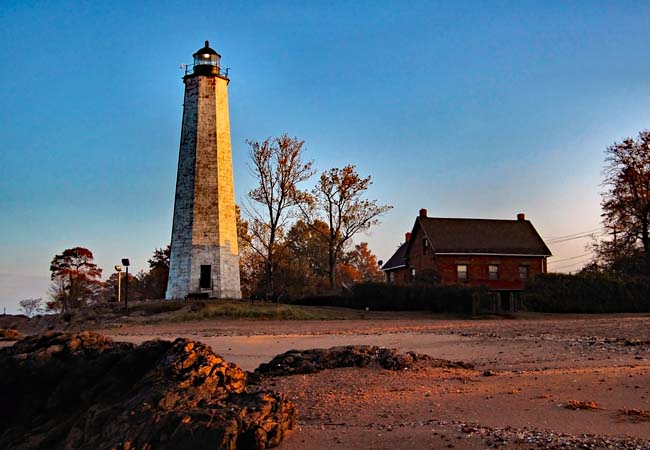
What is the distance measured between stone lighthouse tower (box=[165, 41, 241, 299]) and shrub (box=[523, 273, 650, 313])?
17441mm

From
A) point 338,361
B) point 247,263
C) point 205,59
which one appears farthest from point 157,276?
point 338,361

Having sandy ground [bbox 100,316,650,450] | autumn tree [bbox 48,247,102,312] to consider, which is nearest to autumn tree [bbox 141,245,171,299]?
autumn tree [bbox 48,247,102,312]

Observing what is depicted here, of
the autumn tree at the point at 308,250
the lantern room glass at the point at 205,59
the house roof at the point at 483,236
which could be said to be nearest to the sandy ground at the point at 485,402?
the lantern room glass at the point at 205,59

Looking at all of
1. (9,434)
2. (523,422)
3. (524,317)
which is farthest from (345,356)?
(524,317)

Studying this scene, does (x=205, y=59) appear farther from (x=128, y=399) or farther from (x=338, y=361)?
(x=128, y=399)

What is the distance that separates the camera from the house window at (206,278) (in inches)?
1454

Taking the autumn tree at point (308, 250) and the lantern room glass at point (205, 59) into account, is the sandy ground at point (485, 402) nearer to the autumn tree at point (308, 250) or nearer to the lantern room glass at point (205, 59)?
the lantern room glass at point (205, 59)

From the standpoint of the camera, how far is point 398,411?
7.79 meters

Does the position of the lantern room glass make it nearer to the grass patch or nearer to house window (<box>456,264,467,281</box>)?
the grass patch

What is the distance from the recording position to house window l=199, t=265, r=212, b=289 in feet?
121

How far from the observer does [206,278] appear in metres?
37.1

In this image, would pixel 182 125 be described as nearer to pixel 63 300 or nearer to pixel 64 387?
pixel 63 300

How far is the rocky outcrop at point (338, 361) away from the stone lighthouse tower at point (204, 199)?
26.5 metres

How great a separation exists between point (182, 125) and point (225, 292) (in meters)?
9.94
